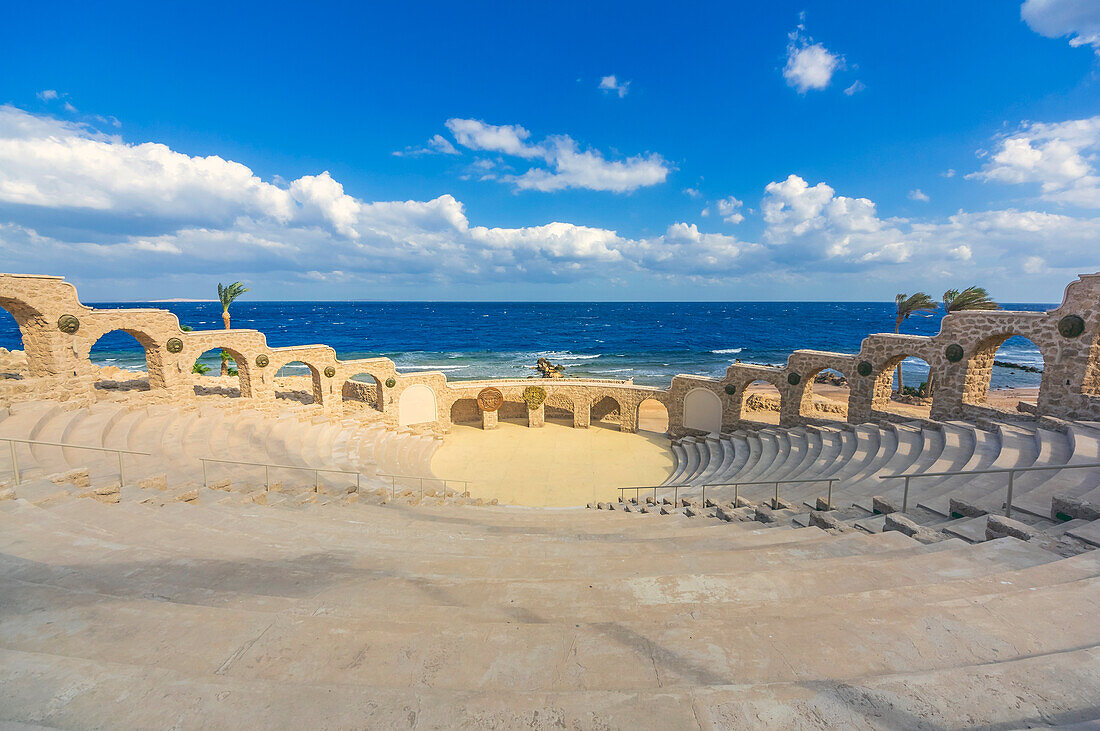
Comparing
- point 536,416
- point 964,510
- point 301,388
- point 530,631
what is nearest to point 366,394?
point 301,388

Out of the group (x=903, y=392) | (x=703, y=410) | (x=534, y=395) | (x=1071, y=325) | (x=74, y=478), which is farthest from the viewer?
(x=903, y=392)

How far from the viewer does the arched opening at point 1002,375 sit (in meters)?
17.5

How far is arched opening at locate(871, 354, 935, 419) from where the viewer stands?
20.1 m

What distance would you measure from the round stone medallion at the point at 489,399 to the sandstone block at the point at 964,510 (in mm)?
23817

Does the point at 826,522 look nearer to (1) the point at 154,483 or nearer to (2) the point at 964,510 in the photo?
(2) the point at 964,510

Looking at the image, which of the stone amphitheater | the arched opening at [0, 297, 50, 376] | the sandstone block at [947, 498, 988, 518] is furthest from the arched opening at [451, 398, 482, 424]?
the sandstone block at [947, 498, 988, 518]

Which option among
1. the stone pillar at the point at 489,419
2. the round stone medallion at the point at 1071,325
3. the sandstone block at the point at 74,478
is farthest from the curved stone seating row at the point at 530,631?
the stone pillar at the point at 489,419

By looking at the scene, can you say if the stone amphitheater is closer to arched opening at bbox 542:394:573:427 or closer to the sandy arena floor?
the sandy arena floor

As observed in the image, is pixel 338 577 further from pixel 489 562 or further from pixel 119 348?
pixel 119 348

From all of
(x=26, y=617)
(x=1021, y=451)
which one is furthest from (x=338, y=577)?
(x=1021, y=451)

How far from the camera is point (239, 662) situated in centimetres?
368

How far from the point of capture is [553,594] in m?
5.34

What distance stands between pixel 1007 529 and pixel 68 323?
29430mm

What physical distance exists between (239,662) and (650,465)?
71.9 ft
